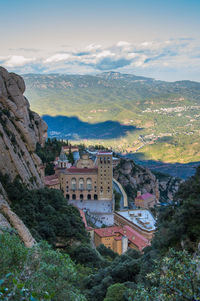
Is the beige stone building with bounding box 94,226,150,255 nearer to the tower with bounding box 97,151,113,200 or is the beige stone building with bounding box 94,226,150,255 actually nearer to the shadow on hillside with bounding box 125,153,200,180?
the tower with bounding box 97,151,113,200

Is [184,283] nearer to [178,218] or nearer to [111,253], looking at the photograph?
[178,218]

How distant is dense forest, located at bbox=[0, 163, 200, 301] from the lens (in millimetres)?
10539

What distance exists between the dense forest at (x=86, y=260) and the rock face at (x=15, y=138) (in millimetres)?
1879

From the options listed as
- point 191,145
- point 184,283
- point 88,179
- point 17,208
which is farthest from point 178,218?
point 191,145

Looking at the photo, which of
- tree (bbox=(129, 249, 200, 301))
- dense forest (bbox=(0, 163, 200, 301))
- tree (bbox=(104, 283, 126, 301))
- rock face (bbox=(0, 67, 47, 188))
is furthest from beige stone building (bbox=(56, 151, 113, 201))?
tree (bbox=(129, 249, 200, 301))

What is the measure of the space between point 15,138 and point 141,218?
85.2 feet

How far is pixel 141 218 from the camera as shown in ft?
192

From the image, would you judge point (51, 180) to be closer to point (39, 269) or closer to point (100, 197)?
point (100, 197)

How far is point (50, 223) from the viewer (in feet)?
123

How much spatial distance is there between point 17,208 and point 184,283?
85.0 feet

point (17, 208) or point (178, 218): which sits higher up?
point (178, 218)

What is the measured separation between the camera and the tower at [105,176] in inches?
2591

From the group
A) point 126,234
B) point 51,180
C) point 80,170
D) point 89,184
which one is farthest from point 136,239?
point 80,170

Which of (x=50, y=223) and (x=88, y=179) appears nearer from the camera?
(x=50, y=223)
